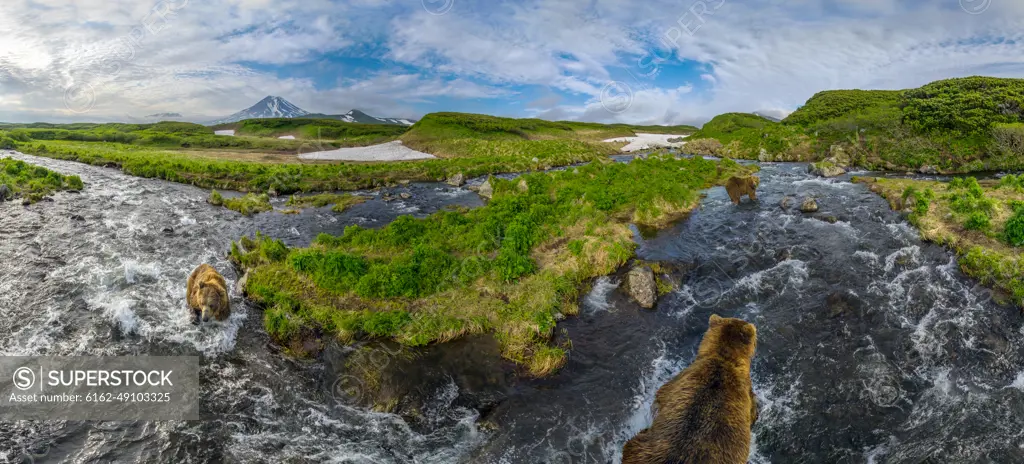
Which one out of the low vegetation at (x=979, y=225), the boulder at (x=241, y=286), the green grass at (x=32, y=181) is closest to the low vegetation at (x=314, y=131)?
the green grass at (x=32, y=181)

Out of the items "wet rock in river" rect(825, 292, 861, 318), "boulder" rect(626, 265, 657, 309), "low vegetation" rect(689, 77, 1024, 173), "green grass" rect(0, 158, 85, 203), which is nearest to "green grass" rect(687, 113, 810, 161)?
"low vegetation" rect(689, 77, 1024, 173)

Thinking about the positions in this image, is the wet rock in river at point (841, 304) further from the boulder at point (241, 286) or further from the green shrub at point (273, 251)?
the boulder at point (241, 286)

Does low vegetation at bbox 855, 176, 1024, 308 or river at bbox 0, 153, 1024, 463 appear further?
low vegetation at bbox 855, 176, 1024, 308

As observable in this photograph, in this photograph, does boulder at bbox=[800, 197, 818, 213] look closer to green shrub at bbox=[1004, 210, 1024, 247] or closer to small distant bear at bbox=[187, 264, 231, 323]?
green shrub at bbox=[1004, 210, 1024, 247]

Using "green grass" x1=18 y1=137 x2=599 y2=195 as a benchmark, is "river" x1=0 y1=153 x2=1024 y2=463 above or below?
below

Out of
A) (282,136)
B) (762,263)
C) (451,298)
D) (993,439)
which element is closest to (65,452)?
(451,298)

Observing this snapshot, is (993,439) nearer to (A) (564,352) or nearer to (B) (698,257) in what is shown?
(A) (564,352)

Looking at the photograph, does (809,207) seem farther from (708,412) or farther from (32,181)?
(32,181)
